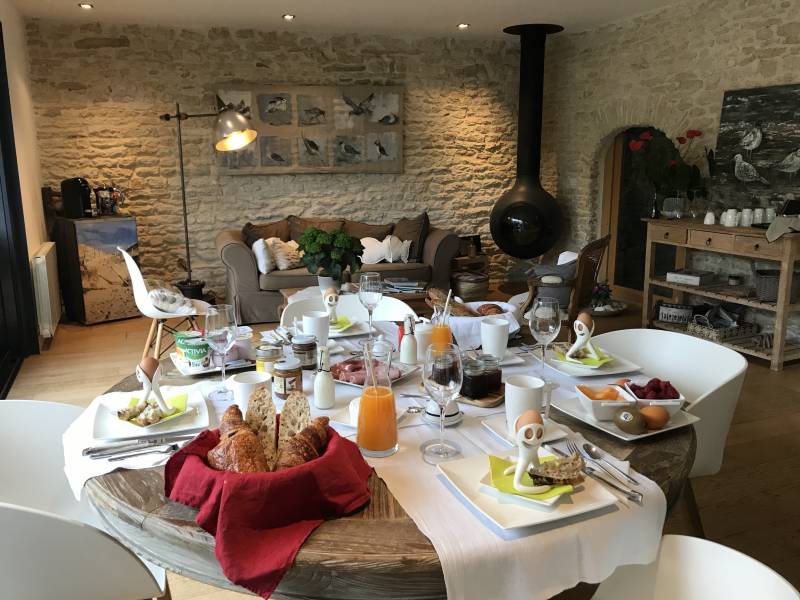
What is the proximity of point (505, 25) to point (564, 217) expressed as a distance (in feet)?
7.06

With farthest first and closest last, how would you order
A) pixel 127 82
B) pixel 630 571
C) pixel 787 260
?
pixel 127 82 < pixel 787 260 < pixel 630 571

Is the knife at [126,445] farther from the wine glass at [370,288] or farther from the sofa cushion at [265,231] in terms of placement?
the sofa cushion at [265,231]

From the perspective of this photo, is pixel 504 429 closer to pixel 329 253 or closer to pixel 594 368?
pixel 594 368

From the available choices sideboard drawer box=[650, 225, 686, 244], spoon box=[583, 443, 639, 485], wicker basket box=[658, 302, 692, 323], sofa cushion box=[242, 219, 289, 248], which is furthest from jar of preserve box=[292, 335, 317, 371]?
sofa cushion box=[242, 219, 289, 248]

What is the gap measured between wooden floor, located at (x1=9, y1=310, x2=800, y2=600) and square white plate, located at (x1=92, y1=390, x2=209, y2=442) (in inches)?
34.6

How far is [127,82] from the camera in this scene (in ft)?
20.1

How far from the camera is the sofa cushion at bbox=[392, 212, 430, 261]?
6.55 metres

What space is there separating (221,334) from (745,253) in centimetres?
399

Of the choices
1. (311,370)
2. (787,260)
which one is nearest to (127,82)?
(311,370)

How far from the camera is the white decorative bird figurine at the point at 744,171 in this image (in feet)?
16.2

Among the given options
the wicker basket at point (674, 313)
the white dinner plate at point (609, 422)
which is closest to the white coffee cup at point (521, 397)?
the white dinner plate at point (609, 422)

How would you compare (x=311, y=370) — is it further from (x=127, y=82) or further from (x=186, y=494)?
(x=127, y=82)

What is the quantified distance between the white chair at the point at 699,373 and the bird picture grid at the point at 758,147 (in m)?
3.10

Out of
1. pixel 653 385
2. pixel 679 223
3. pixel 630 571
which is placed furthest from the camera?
pixel 679 223
